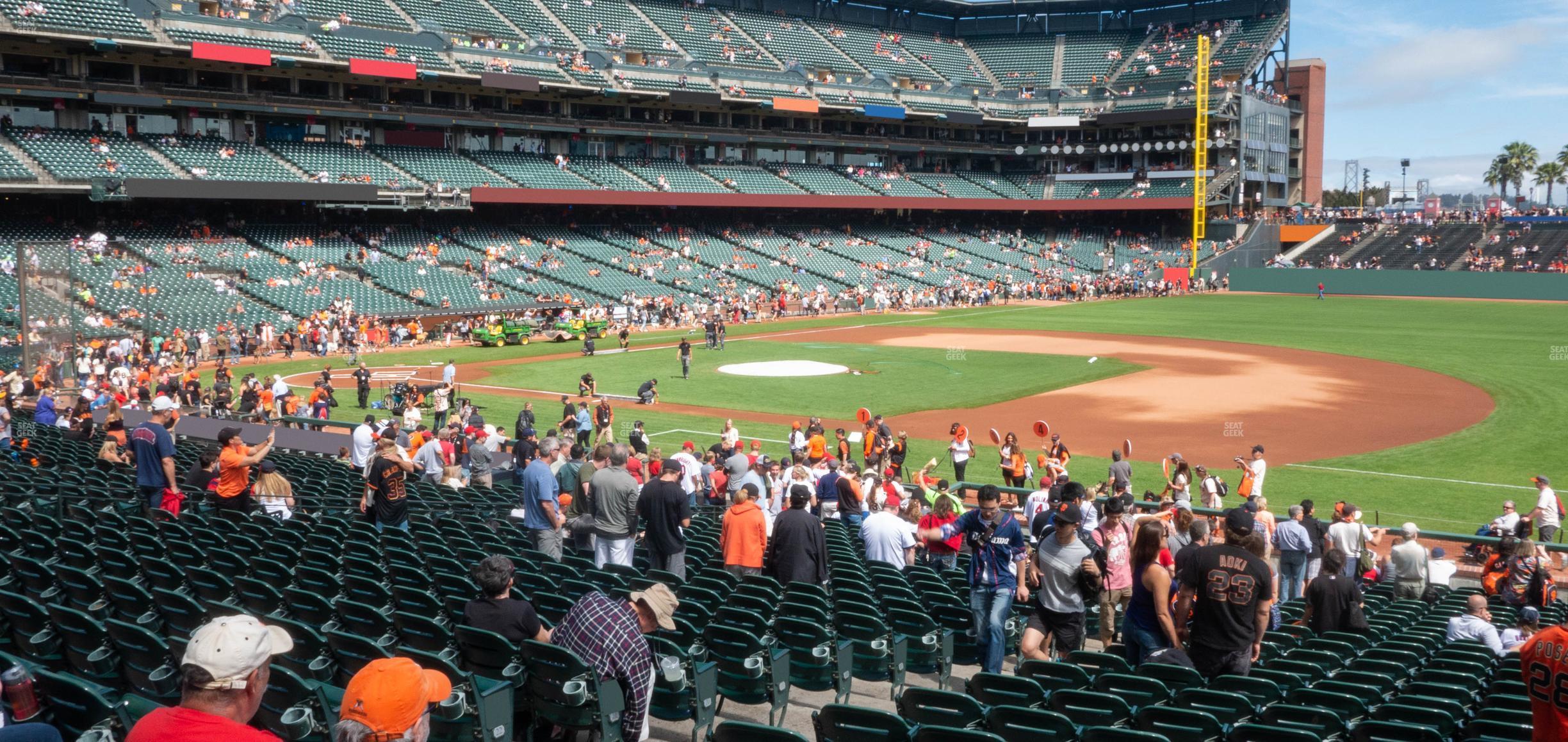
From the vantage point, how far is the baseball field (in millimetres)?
25875

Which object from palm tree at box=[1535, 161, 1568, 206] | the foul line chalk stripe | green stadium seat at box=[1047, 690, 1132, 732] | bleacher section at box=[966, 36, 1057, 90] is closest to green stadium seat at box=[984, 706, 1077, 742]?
green stadium seat at box=[1047, 690, 1132, 732]

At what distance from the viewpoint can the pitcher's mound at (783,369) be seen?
1628 inches

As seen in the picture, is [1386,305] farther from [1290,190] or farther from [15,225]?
[15,225]

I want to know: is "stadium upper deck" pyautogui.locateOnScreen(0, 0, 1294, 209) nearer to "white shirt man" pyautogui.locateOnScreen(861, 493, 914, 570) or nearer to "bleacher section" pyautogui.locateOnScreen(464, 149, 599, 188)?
"bleacher section" pyautogui.locateOnScreen(464, 149, 599, 188)

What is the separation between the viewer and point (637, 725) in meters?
7.21

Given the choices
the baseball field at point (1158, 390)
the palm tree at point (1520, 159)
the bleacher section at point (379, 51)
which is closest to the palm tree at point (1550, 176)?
the palm tree at point (1520, 159)

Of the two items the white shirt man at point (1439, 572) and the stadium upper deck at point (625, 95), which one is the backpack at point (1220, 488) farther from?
the stadium upper deck at point (625, 95)

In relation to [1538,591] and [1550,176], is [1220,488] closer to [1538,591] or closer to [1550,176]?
[1538,591]

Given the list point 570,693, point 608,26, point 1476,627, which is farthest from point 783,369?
point 608,26

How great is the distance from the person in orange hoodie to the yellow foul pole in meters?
80.9

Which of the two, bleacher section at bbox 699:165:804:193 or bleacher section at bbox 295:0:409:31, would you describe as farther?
bleacher section at bbox 699:165:804:193

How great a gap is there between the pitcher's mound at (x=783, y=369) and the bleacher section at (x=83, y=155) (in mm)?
30186

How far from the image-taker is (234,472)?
13.9 m

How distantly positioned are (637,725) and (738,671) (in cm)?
118
